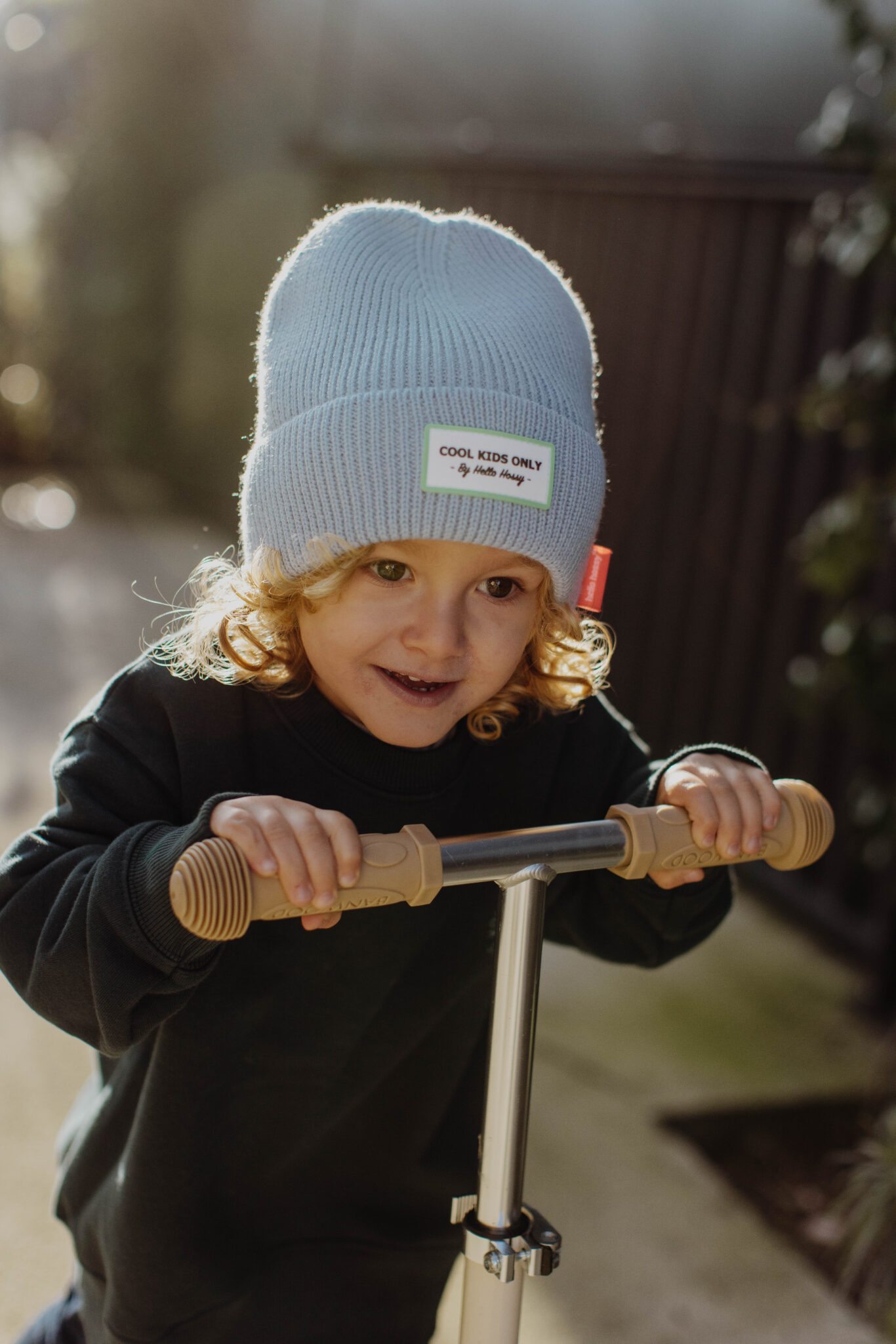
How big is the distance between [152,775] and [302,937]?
0.84 ft

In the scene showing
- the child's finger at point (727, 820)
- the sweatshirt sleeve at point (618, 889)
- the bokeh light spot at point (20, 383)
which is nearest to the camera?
the child's finger at point (727, 820)

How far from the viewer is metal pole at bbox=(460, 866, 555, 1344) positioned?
1.03 meters

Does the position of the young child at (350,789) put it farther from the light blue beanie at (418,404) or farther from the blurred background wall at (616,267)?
the blurred background wall at (616,267)

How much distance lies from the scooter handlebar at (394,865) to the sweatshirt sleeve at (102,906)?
106mm

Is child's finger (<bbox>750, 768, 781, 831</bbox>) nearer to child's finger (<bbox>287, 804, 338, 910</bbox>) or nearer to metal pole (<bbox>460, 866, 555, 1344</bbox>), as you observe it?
metal pole (<bbox>460, 866, 555, 1344</bbox>)

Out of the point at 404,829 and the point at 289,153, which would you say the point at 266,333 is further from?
the point at 289,153

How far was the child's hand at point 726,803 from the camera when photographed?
112 cm

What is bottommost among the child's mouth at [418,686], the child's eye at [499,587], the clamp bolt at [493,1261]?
the clamp bolt at [493,1261]

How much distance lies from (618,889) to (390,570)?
462 millimetres

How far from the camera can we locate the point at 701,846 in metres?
1.11

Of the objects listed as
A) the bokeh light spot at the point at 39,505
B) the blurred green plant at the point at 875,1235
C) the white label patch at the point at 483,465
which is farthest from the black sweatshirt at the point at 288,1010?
the bokeh light spot at the point at 39,505

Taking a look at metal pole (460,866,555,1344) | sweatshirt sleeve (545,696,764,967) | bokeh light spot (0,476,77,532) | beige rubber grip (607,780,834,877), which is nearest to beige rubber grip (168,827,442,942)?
metal pole (460,866,555,1344)

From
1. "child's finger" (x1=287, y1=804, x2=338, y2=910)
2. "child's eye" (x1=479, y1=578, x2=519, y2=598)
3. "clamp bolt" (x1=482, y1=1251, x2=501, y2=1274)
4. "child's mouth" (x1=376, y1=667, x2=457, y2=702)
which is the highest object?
"child's eye" (x1=479, y1=578, x2=519, y2=598)

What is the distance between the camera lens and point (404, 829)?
3.14ft
